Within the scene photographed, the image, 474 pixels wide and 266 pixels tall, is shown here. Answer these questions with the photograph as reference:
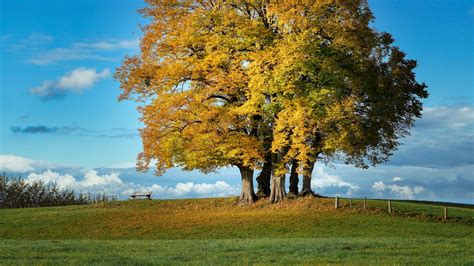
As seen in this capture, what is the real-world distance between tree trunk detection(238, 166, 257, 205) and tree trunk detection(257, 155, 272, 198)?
0.85m

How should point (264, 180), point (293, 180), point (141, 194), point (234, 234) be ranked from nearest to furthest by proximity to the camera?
1. point (234, 234)
2. point (293, 180)
3. point (264, 180)
4. point (141, 194)

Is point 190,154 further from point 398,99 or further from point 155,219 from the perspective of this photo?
point 398,99

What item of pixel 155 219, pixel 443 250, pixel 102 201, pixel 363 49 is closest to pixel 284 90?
pixel 363 49

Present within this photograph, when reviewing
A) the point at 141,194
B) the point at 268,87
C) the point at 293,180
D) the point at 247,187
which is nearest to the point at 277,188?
the point at 293,180

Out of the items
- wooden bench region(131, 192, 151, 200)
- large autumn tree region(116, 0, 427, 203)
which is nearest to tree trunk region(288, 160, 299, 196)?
large autumn tree region(116, 0, 427, 203)

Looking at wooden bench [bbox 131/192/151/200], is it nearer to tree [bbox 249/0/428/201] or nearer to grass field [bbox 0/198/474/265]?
grass field [bbox 0/198/474/265]

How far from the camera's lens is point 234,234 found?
2931cm

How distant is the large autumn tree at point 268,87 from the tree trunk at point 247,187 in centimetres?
8

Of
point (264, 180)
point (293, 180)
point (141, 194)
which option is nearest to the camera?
point (293, 180)

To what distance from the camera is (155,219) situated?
117ft

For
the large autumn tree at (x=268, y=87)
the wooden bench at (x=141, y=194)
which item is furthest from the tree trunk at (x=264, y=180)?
the wooden bench at (x=141, y=194)

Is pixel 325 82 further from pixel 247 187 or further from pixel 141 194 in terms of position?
pixel 141 194

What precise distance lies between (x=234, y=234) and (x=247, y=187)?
12.4 meters

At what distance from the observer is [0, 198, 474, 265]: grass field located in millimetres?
17062
